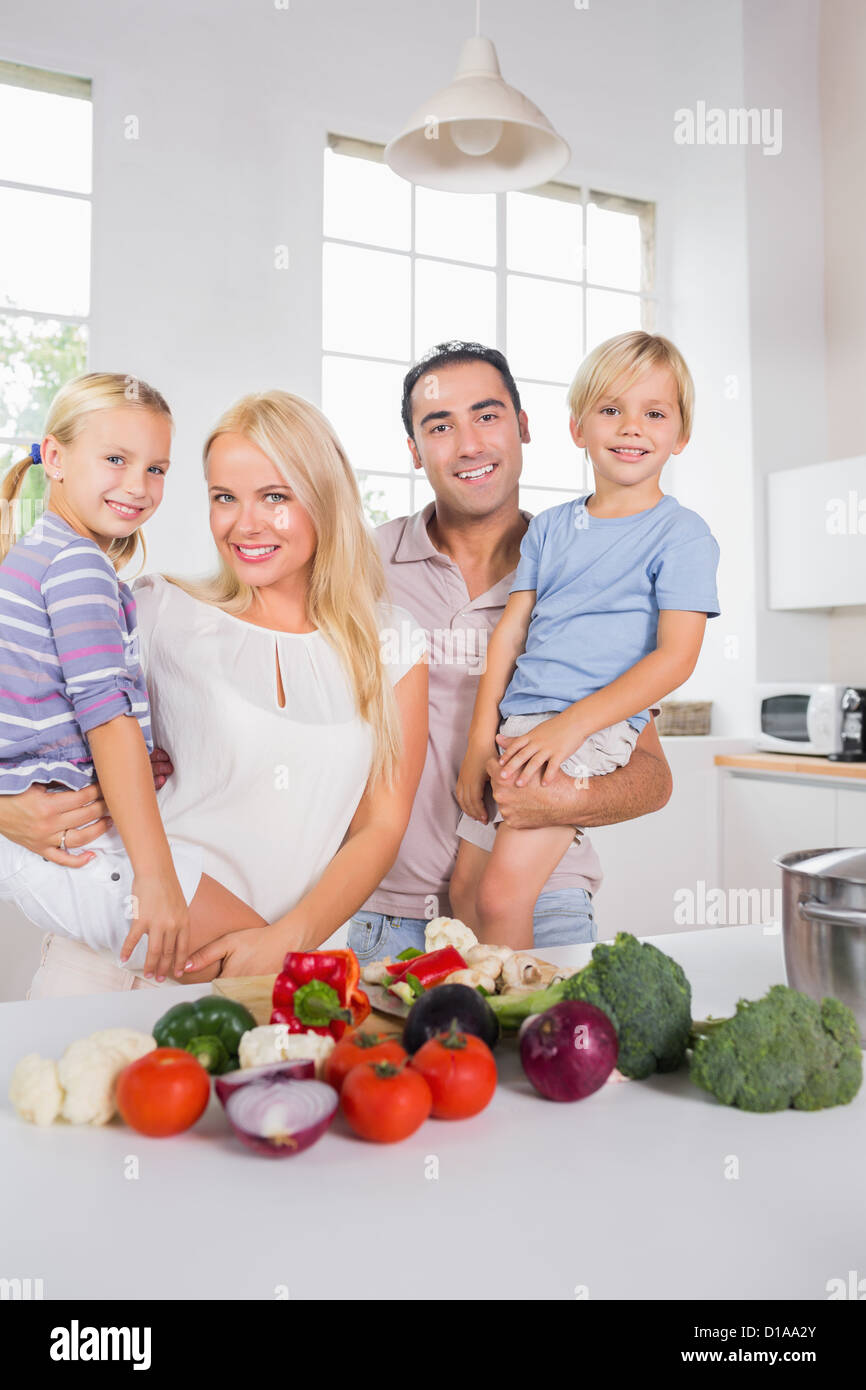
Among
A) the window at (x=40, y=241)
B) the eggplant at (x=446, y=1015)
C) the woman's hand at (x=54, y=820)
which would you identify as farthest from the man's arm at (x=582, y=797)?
the window at (x=40, y=241)

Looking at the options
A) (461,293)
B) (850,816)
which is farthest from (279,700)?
(461,293)

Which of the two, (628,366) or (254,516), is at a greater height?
(628,366)

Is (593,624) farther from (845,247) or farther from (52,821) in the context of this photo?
(845,247)

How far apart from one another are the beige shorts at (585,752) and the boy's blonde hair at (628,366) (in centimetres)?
49

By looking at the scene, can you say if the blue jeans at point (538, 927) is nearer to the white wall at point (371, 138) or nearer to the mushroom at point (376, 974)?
the mushroom at point (376, 974)

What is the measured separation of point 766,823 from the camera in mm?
3807

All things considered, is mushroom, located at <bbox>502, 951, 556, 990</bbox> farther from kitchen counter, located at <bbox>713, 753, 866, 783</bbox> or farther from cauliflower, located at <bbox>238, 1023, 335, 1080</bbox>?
kitchen counter, located at <bbox>713, 753, 866, 783</bbox>

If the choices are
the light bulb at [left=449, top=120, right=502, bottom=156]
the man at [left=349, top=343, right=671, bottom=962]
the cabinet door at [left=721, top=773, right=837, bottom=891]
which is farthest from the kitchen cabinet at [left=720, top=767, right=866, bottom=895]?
the light bulb at [left=449, top=120, right=502, bottom=156]

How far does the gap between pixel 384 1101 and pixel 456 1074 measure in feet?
0.23

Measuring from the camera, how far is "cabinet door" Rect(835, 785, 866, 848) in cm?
345

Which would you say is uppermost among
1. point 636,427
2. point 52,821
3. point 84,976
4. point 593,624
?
point 636,427

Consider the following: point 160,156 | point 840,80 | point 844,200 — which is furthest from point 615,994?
point 840,80

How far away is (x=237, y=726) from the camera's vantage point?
5.52ft
